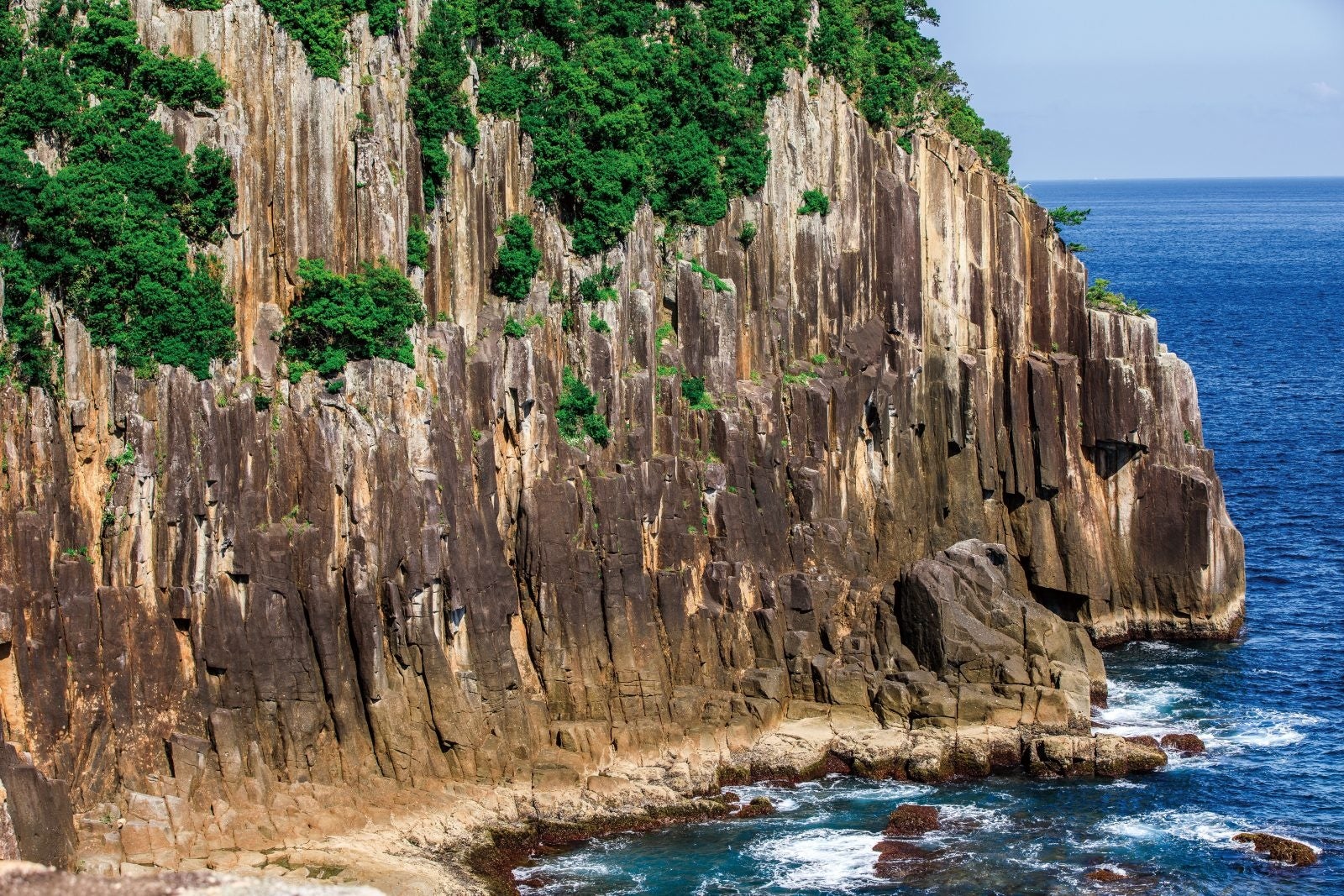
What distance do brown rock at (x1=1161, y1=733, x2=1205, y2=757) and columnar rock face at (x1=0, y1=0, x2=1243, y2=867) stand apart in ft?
12.7

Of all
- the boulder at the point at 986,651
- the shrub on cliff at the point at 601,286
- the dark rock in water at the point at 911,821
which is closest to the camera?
the dark rock in water at the point at 911,821

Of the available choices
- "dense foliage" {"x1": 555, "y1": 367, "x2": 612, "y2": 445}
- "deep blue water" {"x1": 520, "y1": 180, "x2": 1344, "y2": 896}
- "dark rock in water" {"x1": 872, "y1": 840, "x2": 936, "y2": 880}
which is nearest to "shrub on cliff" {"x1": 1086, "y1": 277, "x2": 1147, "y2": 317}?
"deep blue water" {"x1": 520, "y1": 180, "x2": 1344, "y2": 896}

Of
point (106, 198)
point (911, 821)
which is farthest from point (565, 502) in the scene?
point (106, 198)

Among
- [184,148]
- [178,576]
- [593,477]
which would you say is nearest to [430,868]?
[178,576]

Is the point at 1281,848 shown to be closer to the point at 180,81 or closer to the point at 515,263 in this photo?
the point at 515,263

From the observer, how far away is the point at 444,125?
216ft

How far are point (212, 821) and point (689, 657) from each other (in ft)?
63.2

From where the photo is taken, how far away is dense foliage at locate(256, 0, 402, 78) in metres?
61.5

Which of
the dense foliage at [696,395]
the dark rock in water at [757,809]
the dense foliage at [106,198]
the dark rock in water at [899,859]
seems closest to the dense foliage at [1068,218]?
the dense foliage at [696,395]

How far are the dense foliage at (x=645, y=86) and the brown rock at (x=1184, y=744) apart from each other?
2742 centimetres

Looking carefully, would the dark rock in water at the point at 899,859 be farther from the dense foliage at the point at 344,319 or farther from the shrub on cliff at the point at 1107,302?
the shrub on cliff at the point at 1107,302

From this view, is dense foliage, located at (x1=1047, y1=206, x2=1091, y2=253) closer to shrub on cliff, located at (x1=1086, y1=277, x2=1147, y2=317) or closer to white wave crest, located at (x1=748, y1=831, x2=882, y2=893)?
shrub on cliff, located at (x1=1086, y1=277, x2=1147, y2=317)

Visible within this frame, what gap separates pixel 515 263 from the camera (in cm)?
6781

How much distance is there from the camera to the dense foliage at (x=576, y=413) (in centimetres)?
6862
